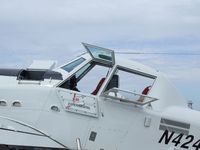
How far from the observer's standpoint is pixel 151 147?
9008mm

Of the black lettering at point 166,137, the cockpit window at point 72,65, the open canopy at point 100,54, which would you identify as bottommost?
the black lettering at point 166,137

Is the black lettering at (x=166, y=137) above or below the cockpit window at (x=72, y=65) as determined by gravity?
below

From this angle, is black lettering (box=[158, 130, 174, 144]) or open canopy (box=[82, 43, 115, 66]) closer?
black lettering (box=[158, 130, 174, 144])

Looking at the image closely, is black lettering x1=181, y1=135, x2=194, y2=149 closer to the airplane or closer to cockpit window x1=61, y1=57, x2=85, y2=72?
the airplane

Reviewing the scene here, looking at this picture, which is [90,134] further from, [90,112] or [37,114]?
[37,114]

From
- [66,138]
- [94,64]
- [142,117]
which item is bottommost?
[66,138]

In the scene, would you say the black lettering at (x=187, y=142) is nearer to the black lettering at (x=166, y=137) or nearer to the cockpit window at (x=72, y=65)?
the black lettering at (x=166, y=137)

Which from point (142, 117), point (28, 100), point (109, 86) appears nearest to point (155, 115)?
point (142, 117)

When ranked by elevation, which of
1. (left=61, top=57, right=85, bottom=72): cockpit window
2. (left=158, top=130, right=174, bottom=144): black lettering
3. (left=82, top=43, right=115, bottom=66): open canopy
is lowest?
(left=158, top=130, right=174, bottom=144): black lettering

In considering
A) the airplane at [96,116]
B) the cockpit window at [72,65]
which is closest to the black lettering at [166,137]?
the airplane at [96,116]

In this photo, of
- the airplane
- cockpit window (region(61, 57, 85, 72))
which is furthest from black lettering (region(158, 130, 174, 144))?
cockpit window (region(61, 57, 85, 72))

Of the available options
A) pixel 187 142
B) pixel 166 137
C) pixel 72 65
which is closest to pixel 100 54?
pixel 72 65

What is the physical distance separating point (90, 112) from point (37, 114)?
0.90 meters

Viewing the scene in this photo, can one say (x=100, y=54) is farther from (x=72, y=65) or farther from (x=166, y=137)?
(x=166, y=137)
